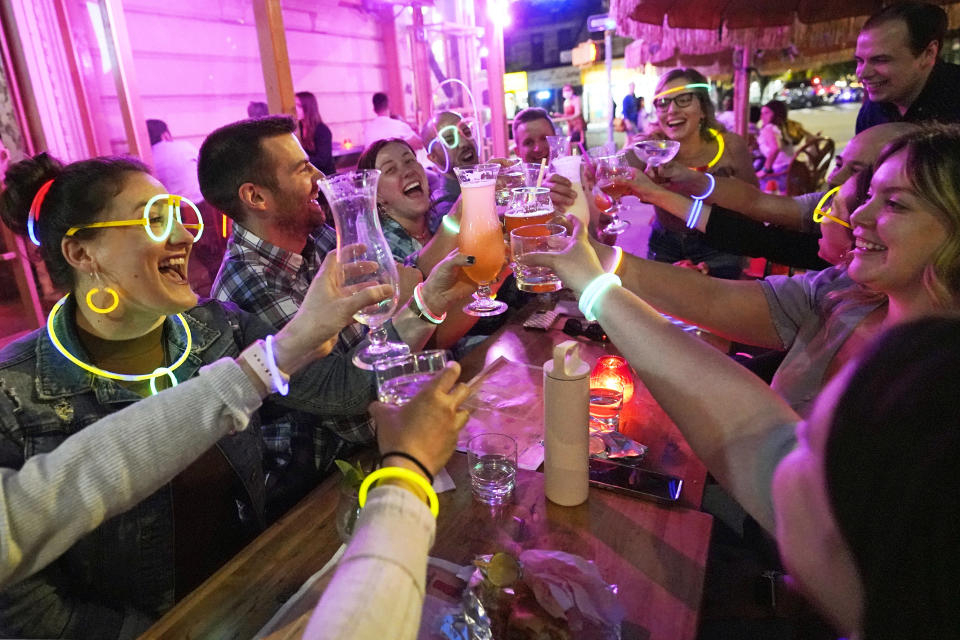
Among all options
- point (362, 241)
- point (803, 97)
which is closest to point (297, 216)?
point (362, 241)

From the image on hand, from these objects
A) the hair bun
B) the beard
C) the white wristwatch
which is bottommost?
the white wristwatch

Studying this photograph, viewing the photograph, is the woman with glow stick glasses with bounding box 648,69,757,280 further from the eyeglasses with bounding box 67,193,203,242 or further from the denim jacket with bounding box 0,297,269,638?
the denim jacket with bounding box 0,297,269,638

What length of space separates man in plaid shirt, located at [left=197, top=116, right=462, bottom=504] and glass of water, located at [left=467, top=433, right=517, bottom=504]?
0.60 meters

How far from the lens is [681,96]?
381 cm

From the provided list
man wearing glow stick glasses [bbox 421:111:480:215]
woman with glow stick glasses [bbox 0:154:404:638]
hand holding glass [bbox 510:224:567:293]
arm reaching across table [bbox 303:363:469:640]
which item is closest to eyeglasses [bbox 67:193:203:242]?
woman with glow stick glasses [bbox 0:154:404:638]

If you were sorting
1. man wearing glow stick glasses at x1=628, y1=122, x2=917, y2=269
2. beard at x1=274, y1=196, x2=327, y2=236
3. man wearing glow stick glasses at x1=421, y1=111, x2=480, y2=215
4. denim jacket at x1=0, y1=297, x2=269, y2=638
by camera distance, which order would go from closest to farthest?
denim jacket at x1=0, y1=297, x2=269, y2=638
beard at x1=274, y1=196, x2=327, y2=236
man wearing glow stick glasses at x1=628, y1=122, x2=917, y2=269
man wearing glow stick glasses at x1=421, y1=111, x2=480, y2=215

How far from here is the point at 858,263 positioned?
1.73 meters

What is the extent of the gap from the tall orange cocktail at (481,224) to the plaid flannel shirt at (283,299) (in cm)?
47

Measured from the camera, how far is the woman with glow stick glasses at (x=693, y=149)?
373cm

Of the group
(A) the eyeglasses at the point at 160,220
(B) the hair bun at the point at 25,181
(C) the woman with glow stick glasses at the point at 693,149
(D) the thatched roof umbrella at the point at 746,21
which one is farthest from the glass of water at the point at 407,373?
(D) the thatched roof umbrella at the point at 746,21

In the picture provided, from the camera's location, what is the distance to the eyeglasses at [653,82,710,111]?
3.76 meters

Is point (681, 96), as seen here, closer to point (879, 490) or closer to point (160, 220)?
point (160, 220)

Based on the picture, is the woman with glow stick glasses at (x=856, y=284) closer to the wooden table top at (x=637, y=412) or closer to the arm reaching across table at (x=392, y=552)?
the wooden table top at (x=637, y=412)

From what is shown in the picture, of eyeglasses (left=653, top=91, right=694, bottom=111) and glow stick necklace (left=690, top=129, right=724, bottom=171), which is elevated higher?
eyeglasses (left=653, top=91, right=694, bottom=111)
